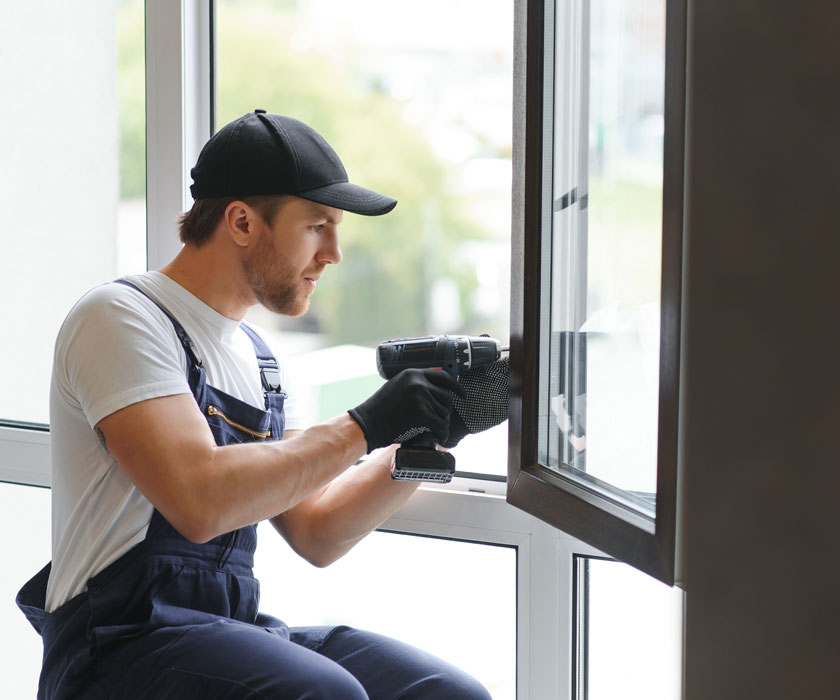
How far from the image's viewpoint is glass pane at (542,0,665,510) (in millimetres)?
912

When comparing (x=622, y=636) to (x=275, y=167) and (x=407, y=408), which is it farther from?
(x=275, y=167)

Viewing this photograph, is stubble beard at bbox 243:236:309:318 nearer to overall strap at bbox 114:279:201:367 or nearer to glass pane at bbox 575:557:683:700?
overall strap at bbox 114:279:201:367

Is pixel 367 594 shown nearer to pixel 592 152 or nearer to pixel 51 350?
pixel 51 350

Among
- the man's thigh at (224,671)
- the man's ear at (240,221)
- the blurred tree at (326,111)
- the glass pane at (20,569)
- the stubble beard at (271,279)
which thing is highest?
the blurred tree at (326,111)

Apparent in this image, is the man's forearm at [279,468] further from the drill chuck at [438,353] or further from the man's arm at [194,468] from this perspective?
the drill chuck at [438,353]

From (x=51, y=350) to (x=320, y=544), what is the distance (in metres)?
0.90

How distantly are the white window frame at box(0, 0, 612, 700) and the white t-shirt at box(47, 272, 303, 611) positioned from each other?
1.59 ft

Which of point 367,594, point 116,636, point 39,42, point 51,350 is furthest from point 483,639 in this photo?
point 39,42

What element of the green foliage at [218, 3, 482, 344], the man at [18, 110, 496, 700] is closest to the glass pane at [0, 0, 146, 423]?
the green foliage at [218, 3, 482, 344]

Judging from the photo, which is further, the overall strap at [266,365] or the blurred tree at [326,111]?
the blurred tree at [326,111]

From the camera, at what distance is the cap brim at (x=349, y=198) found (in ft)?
4.81

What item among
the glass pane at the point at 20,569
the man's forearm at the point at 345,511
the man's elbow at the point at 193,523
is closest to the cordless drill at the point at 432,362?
the man's forearm at the point at 345,511

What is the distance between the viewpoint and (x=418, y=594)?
5.93 feet

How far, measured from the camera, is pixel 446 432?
144 cm
